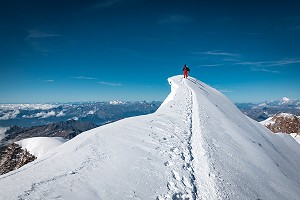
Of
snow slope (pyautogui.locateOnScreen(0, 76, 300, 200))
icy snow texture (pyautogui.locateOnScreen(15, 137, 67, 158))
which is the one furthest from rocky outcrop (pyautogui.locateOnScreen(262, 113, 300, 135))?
snow slope (pyautogui.locateOnScreen(0, 76, 300, 200))

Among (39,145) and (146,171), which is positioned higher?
(146,171)

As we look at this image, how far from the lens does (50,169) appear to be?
A: 900 cm

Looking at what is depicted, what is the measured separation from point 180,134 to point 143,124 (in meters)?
3.15

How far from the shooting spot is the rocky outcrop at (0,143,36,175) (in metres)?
37.4

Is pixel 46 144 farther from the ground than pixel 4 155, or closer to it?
farther from the ground

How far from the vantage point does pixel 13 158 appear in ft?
139

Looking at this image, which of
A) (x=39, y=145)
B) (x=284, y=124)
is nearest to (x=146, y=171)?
(x=39, y=145)

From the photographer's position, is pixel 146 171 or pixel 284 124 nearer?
pixel 146 171

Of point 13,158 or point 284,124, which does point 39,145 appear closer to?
point 13,158

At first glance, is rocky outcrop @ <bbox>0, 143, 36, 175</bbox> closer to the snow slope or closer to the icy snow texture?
the icy snow texture

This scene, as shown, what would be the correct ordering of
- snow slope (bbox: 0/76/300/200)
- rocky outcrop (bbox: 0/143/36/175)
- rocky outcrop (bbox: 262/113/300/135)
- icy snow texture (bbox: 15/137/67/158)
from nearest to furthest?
1. snow slope (bbox: 0/76/300/200)
2. rocky outcrop (bbox: 0/143/36/175)
3. icy snow texture (bbox: 15/137/67/158)
4. rocky outcrop (bbox: 262/113/300/135)

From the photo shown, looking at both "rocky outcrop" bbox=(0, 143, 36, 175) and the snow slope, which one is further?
"rocky outcrop" bbox=(0, 143, 36, 175)

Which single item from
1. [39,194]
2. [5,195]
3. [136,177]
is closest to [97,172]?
[136,177]

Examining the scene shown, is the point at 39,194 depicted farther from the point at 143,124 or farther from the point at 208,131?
the point at 208,131
